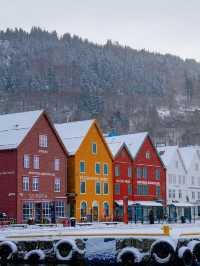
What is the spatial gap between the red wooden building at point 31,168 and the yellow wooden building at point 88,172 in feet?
5.99

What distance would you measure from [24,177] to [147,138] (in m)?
23.6

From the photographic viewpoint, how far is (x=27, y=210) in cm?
6384

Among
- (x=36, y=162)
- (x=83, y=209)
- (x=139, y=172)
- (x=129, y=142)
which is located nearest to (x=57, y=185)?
(x=36, y=162)

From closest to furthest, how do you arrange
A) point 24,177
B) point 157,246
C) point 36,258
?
1. point 157,246
2. point 36,258
3. point 24,177

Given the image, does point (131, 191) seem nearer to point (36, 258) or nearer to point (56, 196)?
point (56, 196)

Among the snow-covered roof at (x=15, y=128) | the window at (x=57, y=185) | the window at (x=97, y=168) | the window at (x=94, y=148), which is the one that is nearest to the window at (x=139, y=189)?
the window at (x=97, y=168)

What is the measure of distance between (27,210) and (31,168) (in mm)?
4525

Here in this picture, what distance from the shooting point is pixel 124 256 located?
31484 millimetres

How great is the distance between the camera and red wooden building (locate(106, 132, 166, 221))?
77.8 m

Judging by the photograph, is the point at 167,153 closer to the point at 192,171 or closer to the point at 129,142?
the point at 192,171

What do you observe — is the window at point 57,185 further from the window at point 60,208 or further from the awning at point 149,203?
the awning at point 149,203

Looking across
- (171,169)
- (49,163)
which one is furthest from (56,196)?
(171,169)

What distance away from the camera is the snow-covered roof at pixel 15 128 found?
211 ft

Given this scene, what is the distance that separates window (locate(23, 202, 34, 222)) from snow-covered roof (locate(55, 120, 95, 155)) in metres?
9.47
